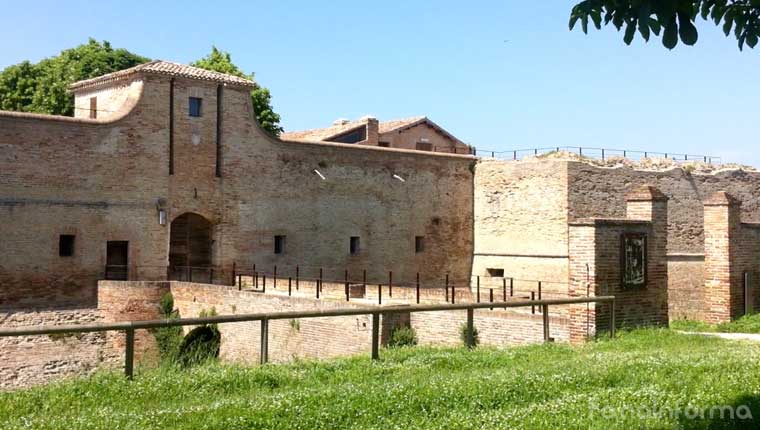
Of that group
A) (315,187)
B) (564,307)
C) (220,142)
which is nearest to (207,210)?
(220,142)

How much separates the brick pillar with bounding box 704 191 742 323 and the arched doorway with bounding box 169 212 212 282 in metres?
14.8

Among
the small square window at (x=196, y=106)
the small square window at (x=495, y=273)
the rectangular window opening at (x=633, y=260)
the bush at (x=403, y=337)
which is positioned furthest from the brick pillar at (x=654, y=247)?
the small square window at (x=495, y=273)

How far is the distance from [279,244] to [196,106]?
16.8 ft

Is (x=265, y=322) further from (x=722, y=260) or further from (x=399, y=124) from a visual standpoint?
(x=399, y=124)

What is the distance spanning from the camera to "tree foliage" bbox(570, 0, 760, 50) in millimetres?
5238

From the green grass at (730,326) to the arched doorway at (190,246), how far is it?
1463 cm

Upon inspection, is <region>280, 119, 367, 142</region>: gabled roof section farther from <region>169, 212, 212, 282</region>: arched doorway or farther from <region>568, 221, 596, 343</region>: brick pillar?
<region>568, 221, 596, 343</region>: brick pillar

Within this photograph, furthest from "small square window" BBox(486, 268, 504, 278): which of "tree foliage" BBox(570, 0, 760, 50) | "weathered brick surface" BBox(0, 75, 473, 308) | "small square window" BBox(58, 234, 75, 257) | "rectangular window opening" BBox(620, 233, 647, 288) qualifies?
"tree foliage" BBox(570, 0, 760, 50)

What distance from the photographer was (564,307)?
62.9ft

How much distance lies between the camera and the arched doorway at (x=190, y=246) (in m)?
26.0

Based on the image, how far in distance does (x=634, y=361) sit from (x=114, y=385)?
Answer: 18.5 ft

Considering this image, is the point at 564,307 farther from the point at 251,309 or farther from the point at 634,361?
the point at 634,361

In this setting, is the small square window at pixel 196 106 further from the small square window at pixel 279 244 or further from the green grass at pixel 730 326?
the green grass at pixel 730 326

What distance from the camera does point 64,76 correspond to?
125 ft
